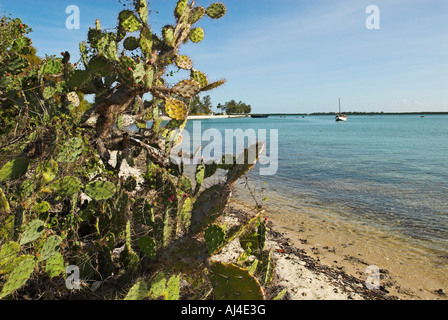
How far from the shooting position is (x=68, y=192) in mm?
2910

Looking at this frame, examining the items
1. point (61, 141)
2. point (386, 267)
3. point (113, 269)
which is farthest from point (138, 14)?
point (386, 267)

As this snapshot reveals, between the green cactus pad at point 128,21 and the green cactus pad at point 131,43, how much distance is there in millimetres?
252

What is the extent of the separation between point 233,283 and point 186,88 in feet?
8.59

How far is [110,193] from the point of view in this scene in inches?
121

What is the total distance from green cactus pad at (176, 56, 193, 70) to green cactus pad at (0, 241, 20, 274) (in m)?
3.14

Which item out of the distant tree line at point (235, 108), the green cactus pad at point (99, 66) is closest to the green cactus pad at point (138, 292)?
the green cactus pad at point (99, 66)

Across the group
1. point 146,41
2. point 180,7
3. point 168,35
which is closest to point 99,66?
point 146,41

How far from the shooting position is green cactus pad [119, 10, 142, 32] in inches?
160

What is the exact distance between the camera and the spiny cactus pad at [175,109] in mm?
4133

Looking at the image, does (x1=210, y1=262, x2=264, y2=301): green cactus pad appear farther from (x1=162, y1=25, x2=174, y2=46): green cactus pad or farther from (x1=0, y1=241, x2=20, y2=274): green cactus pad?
(x1=162, y1=25, x2=174, y2=46): green cactus pad

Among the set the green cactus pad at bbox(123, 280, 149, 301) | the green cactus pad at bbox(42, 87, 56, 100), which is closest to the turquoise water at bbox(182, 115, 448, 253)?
the green cactus pad at bbox(123, 280, 149, 301)

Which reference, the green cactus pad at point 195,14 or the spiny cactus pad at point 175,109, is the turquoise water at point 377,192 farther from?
the green cactus pad at point 195,14

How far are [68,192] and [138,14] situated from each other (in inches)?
102
